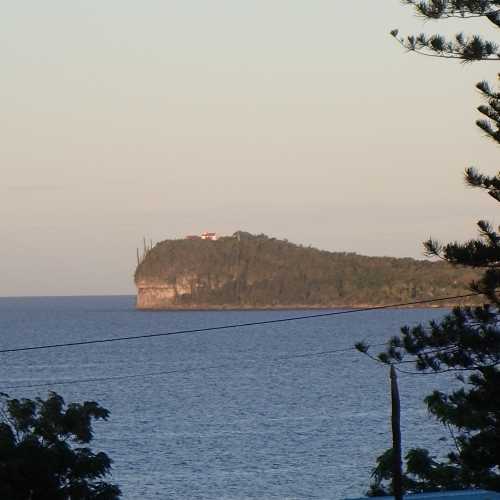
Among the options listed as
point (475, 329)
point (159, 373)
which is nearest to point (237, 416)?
point (159, 373)

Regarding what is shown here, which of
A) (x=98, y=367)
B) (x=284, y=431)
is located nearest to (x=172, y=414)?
(x=284, y=431)

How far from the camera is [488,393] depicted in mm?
19828

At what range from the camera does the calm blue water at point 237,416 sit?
35688 mm

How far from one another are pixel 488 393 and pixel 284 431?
1101 inches

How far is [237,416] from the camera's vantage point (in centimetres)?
5312

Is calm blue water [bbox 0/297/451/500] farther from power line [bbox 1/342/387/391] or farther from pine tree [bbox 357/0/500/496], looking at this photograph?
pine tree [bbox 357/0/500/496]

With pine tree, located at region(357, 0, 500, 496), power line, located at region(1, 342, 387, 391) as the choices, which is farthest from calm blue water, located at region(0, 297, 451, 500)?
pine tree, located at region(357, 0, 500, 496)

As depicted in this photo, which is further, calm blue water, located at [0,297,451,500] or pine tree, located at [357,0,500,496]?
calm blue water, located at [0,297,451,500]

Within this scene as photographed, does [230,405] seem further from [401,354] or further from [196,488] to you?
[401,354]

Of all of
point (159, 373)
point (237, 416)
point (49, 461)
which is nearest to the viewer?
point (49, 461)

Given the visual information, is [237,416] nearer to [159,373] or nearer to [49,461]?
[159,373]

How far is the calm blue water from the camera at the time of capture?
1405 inches

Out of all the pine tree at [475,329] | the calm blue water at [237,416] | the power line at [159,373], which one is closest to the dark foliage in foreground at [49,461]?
the pine tree at [475,329]

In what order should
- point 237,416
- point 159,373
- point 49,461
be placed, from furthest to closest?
point 159,373, point 237,416, point 49,461
